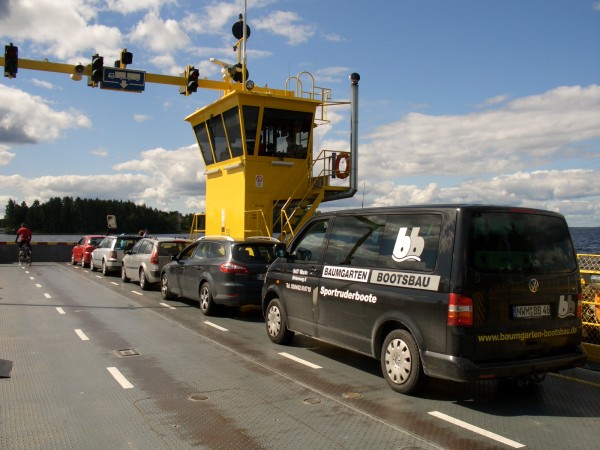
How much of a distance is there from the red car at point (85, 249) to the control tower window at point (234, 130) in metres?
11.2

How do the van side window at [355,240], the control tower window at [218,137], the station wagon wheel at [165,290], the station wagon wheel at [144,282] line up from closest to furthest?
1. the van side window at [355,240]
2. the station wagon wheel at [165,290]
3. the station wagon wheel at [144,282]
4. the control tower window at [218,137]

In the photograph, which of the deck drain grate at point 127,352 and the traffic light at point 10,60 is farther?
the traffic light at point 10,60

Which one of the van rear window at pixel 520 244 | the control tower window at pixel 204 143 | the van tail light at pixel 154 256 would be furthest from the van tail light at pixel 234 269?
the control tower window at pixel 204 143

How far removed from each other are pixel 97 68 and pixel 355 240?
1118 cm

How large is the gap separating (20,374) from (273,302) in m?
3.66

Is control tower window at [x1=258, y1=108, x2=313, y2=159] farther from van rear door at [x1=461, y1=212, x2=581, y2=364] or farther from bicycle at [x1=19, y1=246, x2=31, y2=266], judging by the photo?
bicycle at [x1=19, y1=246, x2=31, y2=266]

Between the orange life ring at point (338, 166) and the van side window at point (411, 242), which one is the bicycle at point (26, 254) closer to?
the orange life ring at point (338, 166)

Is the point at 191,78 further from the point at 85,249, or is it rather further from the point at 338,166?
the point at 85,249

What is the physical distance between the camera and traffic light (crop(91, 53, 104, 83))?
1518cm

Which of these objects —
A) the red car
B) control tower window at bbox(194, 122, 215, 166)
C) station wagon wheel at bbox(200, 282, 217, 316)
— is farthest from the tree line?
station wagon wheel at bbox(200, 282, 217, 316)

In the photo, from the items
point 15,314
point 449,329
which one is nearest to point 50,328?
point 15,314

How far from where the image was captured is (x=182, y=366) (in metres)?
7.24

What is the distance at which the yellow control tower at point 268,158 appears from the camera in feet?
58.5

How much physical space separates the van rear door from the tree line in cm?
3085
